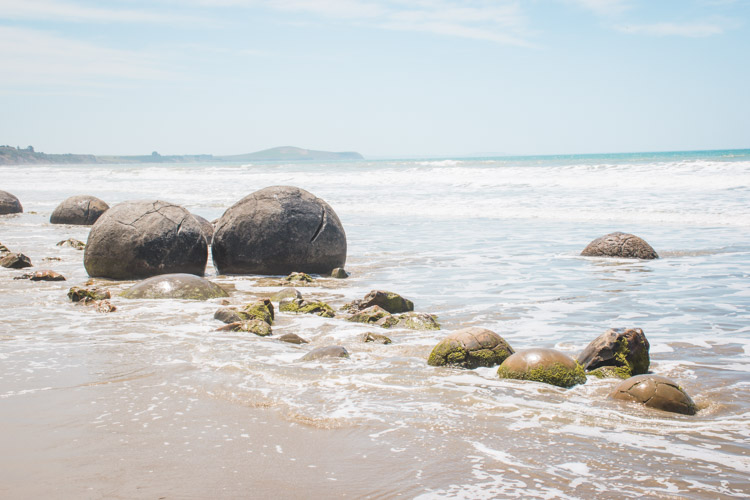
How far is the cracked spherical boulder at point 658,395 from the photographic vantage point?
12.9 ft

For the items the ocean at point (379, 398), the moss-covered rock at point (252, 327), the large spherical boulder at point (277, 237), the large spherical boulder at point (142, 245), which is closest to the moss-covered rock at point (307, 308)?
the ocean at point (379, 398)

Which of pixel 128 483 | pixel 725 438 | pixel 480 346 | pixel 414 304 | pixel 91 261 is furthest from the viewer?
pixel 91 261

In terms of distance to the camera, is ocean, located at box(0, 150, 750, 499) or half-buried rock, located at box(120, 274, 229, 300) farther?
half-buried rock, located at box(120, 274, 229, 300)

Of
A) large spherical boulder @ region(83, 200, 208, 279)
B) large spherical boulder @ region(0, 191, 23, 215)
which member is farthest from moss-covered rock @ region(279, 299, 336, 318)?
large spherical boulder @ region(0, 191, 23, 215)

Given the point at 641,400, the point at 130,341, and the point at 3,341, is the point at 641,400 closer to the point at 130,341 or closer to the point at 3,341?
the point at 130,341

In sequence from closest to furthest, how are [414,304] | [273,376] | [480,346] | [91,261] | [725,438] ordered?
[725,438], [273,376], [480,346], [414,304], [91,261]

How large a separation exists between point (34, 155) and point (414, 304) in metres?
142

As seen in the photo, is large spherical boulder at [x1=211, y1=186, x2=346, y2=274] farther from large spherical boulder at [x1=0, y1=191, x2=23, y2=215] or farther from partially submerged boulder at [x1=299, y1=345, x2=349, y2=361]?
large spherical boulder at [x1=0, y1=191, x2=23, y2=215]

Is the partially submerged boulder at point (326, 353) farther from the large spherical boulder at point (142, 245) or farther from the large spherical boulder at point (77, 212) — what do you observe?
the large spherical boulder at point (77, 212)

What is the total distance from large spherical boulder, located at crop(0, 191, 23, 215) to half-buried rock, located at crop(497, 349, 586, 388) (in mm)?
19862

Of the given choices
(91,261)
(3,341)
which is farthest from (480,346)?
(91,261)

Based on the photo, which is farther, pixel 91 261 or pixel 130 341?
pixel 91 261

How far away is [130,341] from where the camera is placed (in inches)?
216

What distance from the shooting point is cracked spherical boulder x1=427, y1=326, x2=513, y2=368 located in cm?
485
